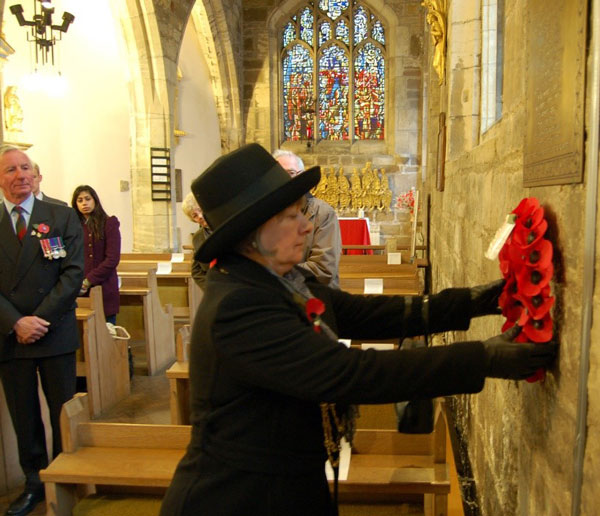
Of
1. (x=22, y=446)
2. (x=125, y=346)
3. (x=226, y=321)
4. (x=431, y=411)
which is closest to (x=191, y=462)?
(x=226, y=321)

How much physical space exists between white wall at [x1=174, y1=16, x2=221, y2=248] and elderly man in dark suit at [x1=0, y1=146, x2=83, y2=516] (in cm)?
699

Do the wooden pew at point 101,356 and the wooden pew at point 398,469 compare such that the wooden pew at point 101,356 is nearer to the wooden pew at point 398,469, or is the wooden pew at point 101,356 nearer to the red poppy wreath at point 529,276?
the wooden pew at point 398,469

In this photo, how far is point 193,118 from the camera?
10492 mm

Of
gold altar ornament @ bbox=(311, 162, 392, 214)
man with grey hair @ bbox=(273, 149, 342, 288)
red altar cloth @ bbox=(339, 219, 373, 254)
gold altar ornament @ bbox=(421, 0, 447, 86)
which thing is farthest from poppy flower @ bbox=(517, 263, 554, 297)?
gold altar ornament @ bbox=(311, 162, 392, 214)

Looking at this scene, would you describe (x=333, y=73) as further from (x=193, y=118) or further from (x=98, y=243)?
(x=98, y=243)

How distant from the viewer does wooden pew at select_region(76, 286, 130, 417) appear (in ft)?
12.3

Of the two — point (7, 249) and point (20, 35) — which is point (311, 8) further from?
point (7, 249)

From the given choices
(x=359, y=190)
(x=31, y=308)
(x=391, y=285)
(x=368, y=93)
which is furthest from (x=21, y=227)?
(x=368, y=93)

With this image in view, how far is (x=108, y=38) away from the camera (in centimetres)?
873

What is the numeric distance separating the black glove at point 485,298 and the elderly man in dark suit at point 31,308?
81.0 inches

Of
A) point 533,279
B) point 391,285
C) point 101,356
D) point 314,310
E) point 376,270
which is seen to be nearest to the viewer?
point 314,310

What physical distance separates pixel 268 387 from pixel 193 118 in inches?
389

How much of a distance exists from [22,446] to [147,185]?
586cm

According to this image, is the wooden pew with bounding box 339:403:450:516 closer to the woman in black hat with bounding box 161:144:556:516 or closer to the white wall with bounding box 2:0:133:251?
the woman in black hat with bounding box 161:144:556:516
